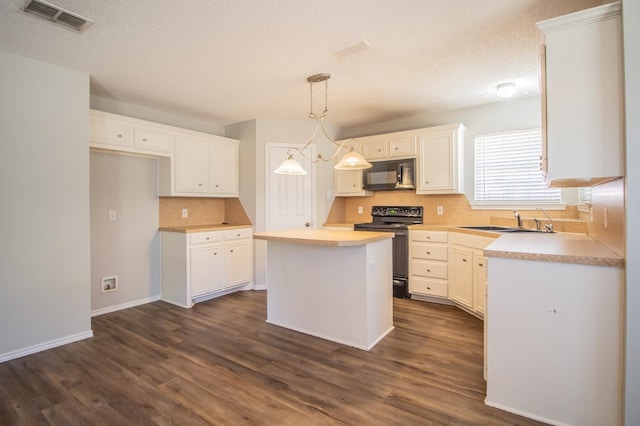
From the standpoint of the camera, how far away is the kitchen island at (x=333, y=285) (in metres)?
2.71

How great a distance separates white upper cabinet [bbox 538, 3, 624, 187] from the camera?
160cm

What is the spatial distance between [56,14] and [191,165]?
224 cm

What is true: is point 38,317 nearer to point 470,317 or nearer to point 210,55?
point 210,55

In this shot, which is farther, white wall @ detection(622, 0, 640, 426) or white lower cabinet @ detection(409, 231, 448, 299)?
white lower cabinet @ detection(409, 231, 448, 299)

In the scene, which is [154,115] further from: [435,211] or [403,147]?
[435,211]

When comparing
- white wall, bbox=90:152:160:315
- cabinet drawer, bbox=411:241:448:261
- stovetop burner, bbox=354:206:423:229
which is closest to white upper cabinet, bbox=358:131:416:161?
stovetop burner, bbox=354:206:423:229

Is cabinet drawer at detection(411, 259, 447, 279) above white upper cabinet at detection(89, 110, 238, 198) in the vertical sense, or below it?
below

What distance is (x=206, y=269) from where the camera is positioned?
407 cm

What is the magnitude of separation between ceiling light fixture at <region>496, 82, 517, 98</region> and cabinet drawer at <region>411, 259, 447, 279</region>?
77.1 inches

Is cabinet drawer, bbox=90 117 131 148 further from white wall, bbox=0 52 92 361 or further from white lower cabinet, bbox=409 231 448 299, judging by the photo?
white lower cabinet, bbox=409 231 448 299

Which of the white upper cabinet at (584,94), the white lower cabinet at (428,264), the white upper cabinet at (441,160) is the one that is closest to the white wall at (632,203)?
the white upper cabinet at (584,94)

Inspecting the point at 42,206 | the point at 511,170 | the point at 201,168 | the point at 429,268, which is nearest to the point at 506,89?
the point at 511,170

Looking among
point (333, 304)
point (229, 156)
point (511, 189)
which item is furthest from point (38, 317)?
point (511, 189)

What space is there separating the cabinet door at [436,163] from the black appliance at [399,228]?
45cm
